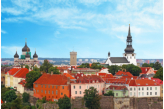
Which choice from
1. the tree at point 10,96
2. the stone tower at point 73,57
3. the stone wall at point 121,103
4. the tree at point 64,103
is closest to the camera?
the tree at point 64,103

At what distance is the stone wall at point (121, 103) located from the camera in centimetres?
5506

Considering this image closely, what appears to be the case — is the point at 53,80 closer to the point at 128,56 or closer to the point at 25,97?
the point at 25,97

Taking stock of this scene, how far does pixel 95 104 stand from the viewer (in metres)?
51.4

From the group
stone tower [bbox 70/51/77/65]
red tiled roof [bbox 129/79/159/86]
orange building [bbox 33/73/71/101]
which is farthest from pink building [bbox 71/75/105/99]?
stone tower [bbox 70/51/77/65]

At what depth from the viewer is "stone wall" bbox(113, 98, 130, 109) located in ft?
181

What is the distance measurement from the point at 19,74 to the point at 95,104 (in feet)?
107

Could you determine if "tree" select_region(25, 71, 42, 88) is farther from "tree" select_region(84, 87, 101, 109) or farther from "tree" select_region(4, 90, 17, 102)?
"tree" select_region(84, 87, 101, 109)

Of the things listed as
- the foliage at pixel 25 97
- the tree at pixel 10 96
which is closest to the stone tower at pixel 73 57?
the tree at pixel 10 96

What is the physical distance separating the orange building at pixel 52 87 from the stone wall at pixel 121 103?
29.7 feet

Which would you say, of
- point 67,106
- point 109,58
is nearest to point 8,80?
point 67,106

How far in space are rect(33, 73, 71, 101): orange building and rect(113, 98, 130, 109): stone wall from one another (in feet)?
29.7

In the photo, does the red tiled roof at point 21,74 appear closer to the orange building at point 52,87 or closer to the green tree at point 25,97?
the green tree at point 25,97

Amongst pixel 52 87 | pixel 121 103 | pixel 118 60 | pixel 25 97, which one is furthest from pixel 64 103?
pixel 118 60

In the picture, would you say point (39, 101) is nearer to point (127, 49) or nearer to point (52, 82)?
point (52, 82)
